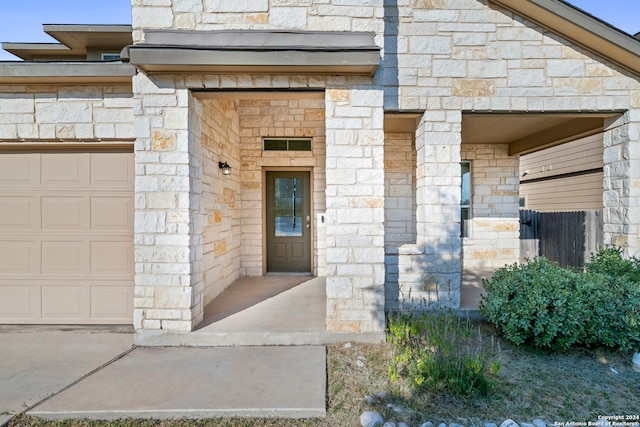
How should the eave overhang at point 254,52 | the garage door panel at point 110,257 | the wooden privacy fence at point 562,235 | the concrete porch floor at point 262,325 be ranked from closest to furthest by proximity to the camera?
the eave overhang at point 254,52, the concrete porch floor at point 262,325, the garage door panel at point 110,257, the wooden privacy fence at point 562,235

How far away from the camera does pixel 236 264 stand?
6125 millimetres

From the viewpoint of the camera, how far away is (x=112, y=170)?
13.1ft

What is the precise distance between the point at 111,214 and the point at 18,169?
52.7 inches

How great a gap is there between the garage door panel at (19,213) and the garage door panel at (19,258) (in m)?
0.19

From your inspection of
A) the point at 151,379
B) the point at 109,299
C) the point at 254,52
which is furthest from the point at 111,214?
the point at 254,52

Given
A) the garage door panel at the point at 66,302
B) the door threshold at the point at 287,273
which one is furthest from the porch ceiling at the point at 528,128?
the garage door panel at the point at 66,302

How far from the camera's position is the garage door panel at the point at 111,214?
3963 millimetres

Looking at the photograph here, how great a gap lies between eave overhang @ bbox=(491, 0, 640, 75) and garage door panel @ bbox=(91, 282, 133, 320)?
6063 millimetres

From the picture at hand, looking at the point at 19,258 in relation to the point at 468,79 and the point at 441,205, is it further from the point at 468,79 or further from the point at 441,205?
the point at 468,79

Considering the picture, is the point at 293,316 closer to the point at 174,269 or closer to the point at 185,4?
the point at 174,269

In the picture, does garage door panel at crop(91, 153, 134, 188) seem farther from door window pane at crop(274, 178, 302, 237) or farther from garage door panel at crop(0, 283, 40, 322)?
door window pane at crop(274, 178, 302, 237)

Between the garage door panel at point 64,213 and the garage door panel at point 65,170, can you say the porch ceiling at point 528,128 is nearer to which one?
the garage door panel at point 65,170

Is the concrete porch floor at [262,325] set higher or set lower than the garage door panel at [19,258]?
lower

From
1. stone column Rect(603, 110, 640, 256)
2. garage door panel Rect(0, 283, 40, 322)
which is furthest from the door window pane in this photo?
stone column Rect(603, 110, 640, 256)
